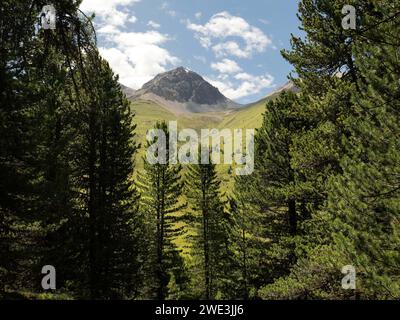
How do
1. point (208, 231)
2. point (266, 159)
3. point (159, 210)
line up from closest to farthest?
point (266, 159) < point (159, 210) < point (208, 231)

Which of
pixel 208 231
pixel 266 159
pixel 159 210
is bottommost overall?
pixel 208 231

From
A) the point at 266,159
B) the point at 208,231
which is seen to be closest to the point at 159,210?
the point at 208,231

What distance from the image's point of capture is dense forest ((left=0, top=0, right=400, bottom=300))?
6250 mm

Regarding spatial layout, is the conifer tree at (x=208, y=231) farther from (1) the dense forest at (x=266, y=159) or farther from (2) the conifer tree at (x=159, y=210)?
(1) the dense forest at (x=266, y=159)

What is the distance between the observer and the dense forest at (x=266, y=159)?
6.25 meters

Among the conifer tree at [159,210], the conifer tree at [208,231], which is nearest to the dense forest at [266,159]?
the conifer tree at [159,210]

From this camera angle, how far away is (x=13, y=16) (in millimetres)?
5387

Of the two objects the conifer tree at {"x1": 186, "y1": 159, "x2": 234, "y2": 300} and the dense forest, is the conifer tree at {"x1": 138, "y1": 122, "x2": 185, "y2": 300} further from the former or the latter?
the dense forest

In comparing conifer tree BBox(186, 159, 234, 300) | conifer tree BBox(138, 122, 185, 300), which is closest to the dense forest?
conifer tree BBox(138, 122, 185, 300)

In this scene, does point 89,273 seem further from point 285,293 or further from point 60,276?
point 285,293

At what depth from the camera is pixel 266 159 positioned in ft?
76.7

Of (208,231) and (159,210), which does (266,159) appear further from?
(208,231)
